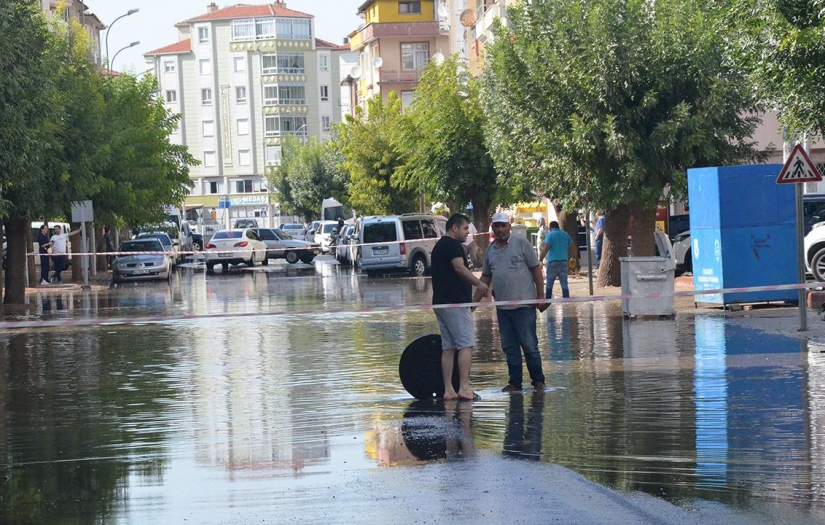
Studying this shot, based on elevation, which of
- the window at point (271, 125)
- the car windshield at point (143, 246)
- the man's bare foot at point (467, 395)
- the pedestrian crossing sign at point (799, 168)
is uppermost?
the window at point (271, 125)

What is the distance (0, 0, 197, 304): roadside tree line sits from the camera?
24.5m

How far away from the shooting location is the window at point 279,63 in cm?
13025

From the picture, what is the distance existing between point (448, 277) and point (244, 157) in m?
121

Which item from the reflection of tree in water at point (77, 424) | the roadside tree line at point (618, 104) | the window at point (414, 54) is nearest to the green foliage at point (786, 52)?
the roadside tree line at point (618, 104)

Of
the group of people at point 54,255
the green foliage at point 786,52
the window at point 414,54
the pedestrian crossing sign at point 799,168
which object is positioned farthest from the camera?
the window at point 414,54

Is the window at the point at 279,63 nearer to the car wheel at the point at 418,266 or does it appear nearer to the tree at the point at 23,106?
the car wheel at the point at 418,266

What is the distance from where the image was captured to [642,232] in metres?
30.5

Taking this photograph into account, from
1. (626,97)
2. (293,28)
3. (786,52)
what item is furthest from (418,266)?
(293,28)

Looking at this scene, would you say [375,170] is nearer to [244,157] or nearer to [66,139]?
[66,139]

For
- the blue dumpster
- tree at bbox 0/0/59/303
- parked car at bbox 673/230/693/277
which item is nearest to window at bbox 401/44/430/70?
parked car at bbox 673/230/693/277

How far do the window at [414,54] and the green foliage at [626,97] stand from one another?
69.0 meters

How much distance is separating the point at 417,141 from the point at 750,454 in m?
40.1

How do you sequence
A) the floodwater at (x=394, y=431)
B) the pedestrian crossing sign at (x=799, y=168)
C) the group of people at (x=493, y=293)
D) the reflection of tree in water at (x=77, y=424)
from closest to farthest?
the floodwater at (x=394, y=431) < the reflection of tree in water at (x=77, y=424) < the group of people at (x=493, y=293) < the pedestrian crossing sign at (x=799, y=168)

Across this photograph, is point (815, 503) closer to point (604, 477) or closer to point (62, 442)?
point (604, 477)
